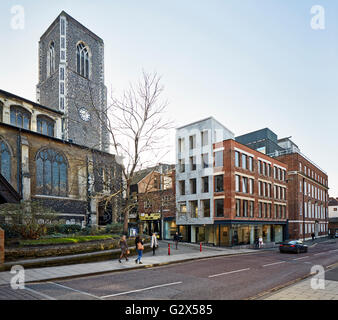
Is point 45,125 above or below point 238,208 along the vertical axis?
above

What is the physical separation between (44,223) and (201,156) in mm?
20592

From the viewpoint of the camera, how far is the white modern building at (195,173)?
112 feet

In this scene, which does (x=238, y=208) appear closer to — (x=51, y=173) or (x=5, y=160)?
(x=51, y=173)

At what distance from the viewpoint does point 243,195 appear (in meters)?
33.9

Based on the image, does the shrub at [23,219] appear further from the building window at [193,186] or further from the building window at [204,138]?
the building window at [204,138]

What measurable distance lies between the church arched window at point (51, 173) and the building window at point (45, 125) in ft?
31.4

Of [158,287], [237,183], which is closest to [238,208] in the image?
[237,183]

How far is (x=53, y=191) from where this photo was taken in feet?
101

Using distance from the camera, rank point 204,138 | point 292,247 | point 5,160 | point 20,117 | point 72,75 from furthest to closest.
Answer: point 72,75 → point 20,117 → point 204,138 → point 5,160 → point 292,247

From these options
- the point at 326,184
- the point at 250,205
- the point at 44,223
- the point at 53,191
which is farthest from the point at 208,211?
the point at 326,184

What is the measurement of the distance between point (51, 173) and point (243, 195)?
72.0 feet

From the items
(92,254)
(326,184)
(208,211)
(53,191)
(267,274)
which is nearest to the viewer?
(267,274)

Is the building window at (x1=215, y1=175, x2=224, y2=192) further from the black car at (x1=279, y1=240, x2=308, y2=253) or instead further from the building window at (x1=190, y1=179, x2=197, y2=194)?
the black car at (x1=279, y1=240, x2=308, y2=253)
